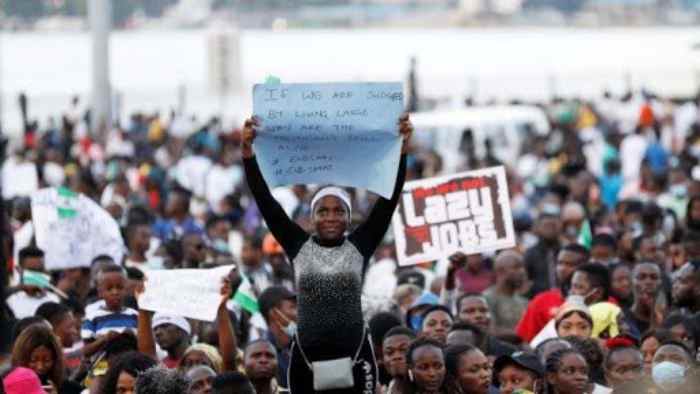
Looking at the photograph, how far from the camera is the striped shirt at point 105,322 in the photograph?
11.1 m

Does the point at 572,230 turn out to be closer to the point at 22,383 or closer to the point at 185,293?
the point at 185,293

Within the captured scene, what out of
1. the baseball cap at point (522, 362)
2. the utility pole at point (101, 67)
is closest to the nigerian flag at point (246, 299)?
the baseball cap at point (522, 362)

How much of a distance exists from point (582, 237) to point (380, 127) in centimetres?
696

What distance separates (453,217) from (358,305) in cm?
394

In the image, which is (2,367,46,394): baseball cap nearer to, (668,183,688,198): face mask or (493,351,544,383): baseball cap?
(493,351,544,383): baseball cap

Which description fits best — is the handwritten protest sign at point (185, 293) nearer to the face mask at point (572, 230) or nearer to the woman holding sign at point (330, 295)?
the woman holding sign at point (330, 295)

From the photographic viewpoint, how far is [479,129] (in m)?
36.8

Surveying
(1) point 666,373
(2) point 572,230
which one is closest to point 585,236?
(2) point 572,230

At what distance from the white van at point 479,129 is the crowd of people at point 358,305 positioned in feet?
32.2

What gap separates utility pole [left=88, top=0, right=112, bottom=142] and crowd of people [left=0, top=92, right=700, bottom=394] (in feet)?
31.7

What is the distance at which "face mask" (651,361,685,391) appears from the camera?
948cm

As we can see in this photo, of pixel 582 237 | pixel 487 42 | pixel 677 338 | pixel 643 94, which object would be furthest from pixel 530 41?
pixel 677 338

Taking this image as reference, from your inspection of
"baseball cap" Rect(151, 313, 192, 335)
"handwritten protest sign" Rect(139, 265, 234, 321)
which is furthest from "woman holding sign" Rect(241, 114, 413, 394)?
"baseball cap" Rect(151, 313, 192, 335)

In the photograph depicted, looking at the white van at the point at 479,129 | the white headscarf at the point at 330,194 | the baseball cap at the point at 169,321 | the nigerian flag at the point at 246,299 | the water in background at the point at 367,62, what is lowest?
the water in background at the point at 367,62
